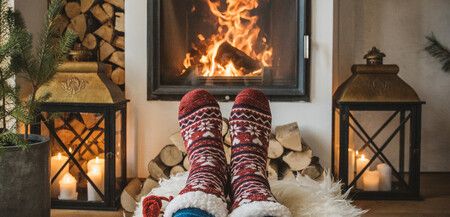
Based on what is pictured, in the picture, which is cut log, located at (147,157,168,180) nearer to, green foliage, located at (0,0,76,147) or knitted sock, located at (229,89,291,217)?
knitted sock, located at (229,89,291,217)

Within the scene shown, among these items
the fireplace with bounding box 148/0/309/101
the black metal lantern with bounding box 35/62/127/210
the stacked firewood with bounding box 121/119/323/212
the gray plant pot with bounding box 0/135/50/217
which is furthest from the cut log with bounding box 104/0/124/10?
the gray plant pot with bounding box 0/135/50/217

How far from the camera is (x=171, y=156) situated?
240cm

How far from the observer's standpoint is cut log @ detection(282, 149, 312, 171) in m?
2.35

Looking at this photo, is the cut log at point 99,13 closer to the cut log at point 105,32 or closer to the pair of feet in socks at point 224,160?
the cut log at point 105,32

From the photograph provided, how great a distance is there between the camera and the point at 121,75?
2691 millimetres

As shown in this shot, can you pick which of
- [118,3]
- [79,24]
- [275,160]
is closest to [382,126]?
[275,160]

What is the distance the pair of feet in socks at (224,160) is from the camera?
4.08 ft

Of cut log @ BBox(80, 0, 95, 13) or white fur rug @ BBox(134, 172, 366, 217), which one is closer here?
white fur rug @ BBox(134, 172, 366, 217)

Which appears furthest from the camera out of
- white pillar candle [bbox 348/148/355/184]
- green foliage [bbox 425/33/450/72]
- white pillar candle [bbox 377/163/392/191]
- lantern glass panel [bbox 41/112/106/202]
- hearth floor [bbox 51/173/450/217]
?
green foliage [bbox 425/33/450/72]

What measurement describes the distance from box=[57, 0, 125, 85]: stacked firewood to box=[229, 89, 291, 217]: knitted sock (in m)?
1.02

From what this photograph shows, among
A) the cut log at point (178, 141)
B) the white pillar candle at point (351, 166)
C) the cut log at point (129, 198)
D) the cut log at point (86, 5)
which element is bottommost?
the cut log at point (129, 198)

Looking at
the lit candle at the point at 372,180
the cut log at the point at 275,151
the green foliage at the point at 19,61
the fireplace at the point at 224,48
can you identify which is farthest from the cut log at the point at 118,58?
the lit candle at the point at 372,180

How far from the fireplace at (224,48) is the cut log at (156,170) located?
34 centimetres

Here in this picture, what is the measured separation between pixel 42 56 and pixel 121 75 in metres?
1.06
